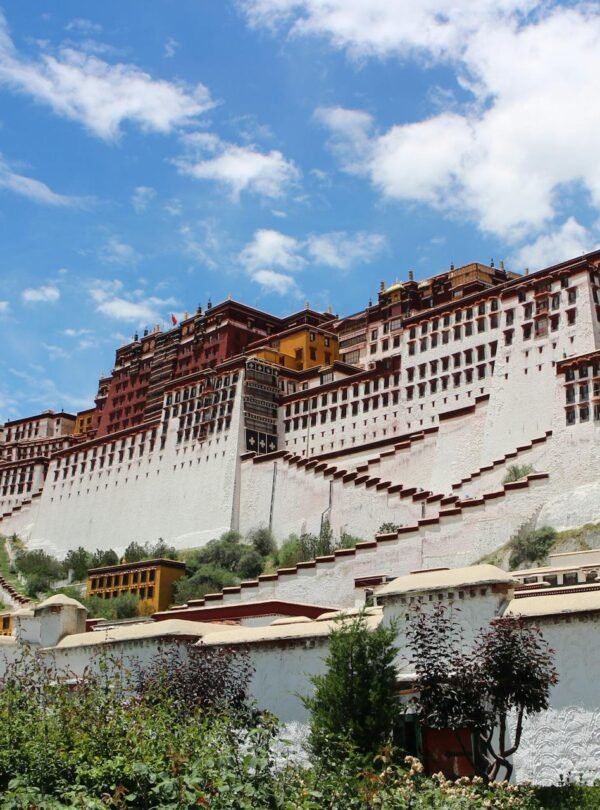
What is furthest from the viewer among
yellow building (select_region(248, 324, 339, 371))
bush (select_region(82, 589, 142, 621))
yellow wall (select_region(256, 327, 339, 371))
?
yellow building (select_region(248, 324, 339, 371))

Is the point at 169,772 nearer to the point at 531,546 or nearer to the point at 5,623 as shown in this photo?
the point at 531,546

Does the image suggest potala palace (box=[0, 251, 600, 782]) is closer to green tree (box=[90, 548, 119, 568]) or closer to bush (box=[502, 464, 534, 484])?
bush (box=[502, 464, 534, 484])

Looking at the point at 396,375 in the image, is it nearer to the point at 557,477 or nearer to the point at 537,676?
the point at 557,477

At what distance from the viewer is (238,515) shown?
58.8 m

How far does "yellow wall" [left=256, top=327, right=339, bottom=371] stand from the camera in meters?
69.3

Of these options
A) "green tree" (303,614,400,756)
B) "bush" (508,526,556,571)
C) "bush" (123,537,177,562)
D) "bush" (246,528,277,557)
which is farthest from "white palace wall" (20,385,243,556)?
"green tree" (303,614,400,756)

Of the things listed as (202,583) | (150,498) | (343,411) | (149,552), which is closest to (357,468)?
(343,411)

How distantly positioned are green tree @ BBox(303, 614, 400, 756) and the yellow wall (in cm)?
5284

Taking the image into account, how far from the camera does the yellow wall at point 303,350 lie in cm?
6931

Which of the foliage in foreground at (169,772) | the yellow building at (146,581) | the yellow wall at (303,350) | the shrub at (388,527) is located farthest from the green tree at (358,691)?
the yellow wall at (303,350)

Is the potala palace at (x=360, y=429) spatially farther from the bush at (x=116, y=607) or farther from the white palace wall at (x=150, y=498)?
the bush at (x=116, y=607)

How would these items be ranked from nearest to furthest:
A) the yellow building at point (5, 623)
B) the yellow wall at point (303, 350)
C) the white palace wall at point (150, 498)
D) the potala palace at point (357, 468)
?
the potala palace at point (357, 468) → the yellow building at point (5, 623) → the white palace wall at point (150, 498) → the yellow wall at point (303, 350)

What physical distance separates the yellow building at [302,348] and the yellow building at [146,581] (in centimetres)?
2002

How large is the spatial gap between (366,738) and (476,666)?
1824 mm
